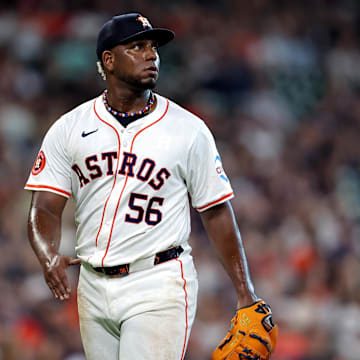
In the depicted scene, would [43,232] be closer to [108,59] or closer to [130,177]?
[130,177]

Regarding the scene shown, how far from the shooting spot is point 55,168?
342 centimetres

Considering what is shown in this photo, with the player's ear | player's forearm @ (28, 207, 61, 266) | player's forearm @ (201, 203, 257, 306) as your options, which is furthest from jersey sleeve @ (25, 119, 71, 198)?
player's forearm @ (201, 203, 257, 306)

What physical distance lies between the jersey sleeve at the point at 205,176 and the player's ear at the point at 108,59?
1.73 feet

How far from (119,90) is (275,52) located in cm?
688

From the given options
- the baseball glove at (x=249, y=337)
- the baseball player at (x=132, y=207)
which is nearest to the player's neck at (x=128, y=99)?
the baseball player at (x=132, y=207)

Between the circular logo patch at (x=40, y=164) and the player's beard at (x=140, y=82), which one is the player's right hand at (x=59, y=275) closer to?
the circular logo patch at (x=40, y=164)

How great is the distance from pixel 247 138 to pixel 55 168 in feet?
19.0

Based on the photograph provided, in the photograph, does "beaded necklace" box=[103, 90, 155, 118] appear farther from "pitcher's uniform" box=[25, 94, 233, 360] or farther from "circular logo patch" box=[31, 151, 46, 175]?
"circular logo patch" box=[31, 151, 46, 175]

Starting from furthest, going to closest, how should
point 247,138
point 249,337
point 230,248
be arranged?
1. point 247,138
2. point 230,248
3. point 249,337

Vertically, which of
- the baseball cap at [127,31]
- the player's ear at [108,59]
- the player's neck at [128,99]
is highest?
the baseball cap at [127,31]

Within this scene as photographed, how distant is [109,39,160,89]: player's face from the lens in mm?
→ 3348

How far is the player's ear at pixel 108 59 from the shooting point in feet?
11.3

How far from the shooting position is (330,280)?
7.23 m

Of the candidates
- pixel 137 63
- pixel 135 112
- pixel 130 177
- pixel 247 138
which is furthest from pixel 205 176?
pixel 247 138
